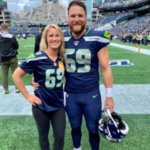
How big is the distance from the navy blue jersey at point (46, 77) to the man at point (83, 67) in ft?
0.44

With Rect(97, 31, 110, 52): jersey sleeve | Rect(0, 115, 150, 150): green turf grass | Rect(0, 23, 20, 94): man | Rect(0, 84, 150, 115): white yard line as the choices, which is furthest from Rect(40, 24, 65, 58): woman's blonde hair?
Rect(0, 23, 20, 94): man

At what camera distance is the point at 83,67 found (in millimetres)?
1693

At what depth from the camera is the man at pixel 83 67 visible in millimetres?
1637

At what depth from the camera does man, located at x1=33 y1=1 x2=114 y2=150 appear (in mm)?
1637

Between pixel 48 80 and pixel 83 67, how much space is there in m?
0.42

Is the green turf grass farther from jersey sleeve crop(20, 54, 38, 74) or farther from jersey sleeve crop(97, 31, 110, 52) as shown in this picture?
jersey sleeve crop(97, 31, 110, 52)

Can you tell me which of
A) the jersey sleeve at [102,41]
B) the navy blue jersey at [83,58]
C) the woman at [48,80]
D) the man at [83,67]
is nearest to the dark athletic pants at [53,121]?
the woman at [48,80]

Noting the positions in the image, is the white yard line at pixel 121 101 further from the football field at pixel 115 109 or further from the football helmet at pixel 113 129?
the football helmet at pixel 113 129

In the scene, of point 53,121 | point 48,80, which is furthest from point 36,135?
point 48,80

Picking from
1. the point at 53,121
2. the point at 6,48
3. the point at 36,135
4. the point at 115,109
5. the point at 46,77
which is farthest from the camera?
the point at 6,48

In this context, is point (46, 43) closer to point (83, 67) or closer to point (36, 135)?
point (83, 67)

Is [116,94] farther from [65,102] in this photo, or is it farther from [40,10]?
[40,10]

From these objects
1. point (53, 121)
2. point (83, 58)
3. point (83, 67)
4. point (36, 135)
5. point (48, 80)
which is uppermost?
point (83, 58)

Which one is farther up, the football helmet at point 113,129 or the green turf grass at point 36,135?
the football helmet at point 113,129
